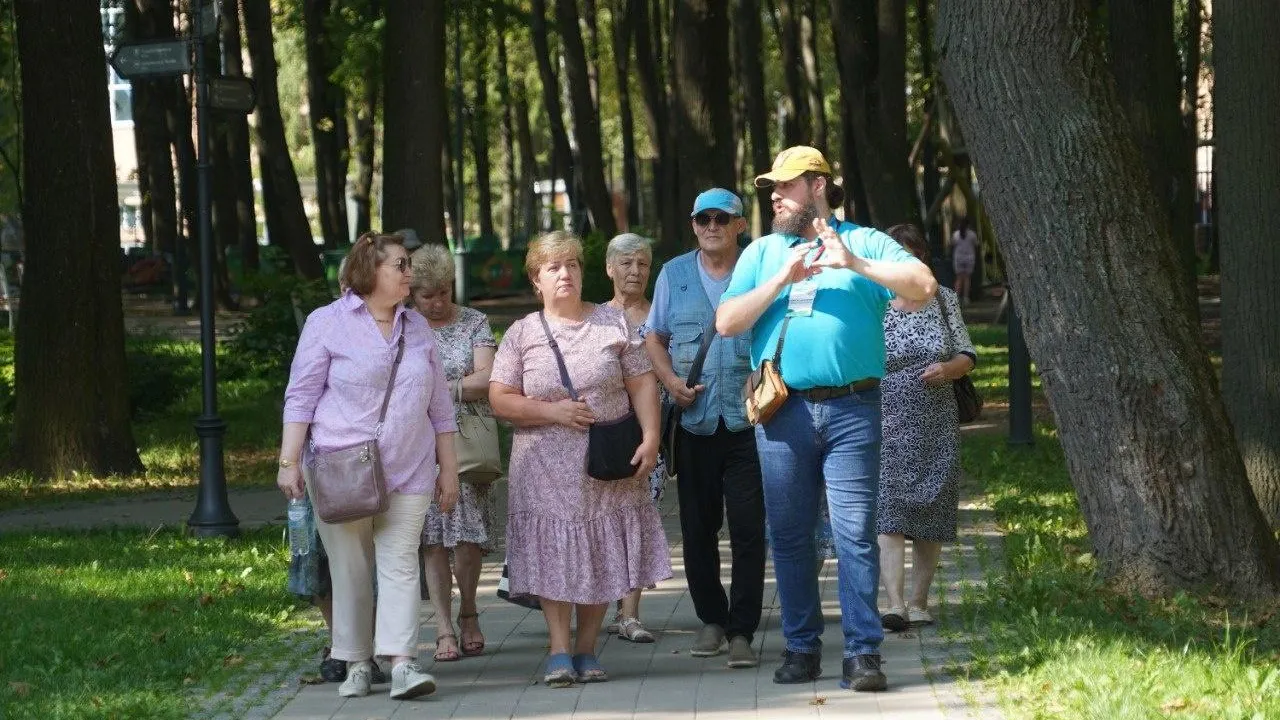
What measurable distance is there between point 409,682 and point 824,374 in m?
1.88

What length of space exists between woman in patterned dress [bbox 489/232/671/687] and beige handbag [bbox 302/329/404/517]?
0.65m

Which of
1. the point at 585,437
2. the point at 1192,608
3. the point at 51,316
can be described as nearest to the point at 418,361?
the point at 585,437

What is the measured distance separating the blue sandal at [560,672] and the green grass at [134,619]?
1223mm

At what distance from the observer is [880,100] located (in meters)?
26.2

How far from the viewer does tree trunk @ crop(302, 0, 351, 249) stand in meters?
33.9

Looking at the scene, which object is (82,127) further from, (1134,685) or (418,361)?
(1134,685)

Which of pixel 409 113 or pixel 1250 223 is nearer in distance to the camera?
pixel 1250 223

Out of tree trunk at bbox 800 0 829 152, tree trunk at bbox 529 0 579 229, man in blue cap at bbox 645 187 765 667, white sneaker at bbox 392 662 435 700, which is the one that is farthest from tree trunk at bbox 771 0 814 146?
white sneaker at bbox 392 662 435 700

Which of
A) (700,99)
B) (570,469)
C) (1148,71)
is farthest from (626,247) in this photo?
(700,99)

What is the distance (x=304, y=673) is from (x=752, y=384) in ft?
7.23

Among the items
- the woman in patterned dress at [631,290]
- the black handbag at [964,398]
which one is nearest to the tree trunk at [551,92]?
the black handbag at [964,398]

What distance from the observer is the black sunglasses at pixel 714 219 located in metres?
8.15

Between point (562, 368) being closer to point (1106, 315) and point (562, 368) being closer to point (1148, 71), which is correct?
point (1106, 315)

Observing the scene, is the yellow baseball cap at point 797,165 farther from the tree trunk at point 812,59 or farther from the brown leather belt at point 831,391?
the tree trunk at point 812,59
